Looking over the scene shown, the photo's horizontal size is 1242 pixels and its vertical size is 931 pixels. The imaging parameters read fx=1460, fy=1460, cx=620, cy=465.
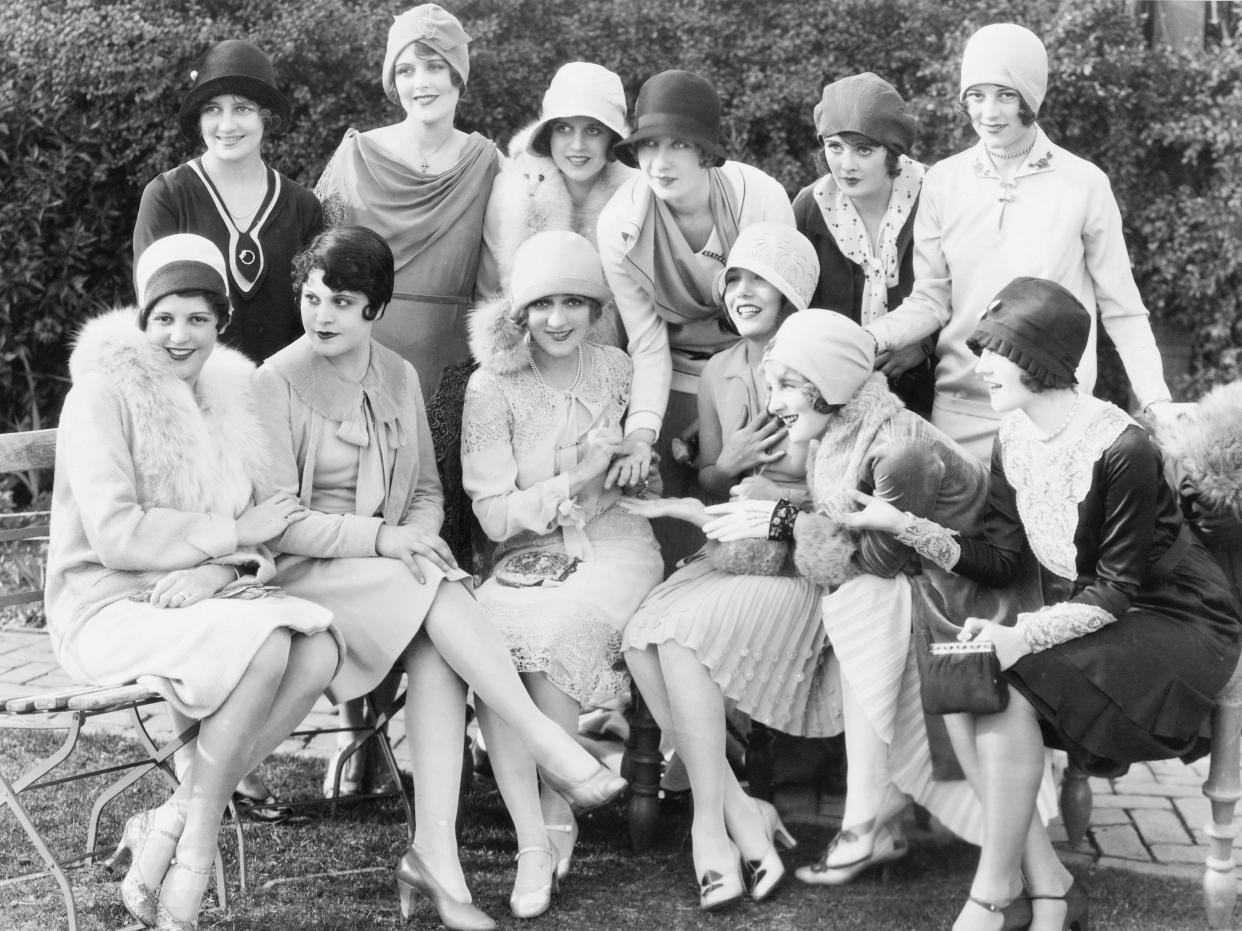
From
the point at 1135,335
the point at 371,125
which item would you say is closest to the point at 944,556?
the point at 1135,335

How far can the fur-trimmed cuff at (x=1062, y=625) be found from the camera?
3498 millimetres

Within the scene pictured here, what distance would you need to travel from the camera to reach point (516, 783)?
3.94m

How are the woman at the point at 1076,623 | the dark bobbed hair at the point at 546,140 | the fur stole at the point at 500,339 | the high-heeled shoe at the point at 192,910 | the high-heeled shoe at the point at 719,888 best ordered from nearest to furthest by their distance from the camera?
1. the high-heeled shoe at the point at 192,910
2. the woman at the point at 1076,623
3. the high-heeled shoe at the point at 719,888
4. the fur stole at the point at 500,339
5. the dark bobbed hair at the point at 546,140

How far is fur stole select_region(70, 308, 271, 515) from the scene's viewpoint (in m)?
3.63

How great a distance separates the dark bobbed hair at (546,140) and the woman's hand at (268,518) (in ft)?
4.91

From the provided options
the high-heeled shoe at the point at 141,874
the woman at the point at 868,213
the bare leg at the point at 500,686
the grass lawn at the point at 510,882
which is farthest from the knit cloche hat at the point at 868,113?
the high-heeled shoe at the point at 141,874

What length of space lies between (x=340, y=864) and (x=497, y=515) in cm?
108

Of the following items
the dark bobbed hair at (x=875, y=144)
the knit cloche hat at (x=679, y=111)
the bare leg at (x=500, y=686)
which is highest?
the knit cloche hat at (x=679, y=111)

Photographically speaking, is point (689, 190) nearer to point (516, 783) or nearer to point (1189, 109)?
point (516, 783)

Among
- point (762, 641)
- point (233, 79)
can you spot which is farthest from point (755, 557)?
point (233, 79)

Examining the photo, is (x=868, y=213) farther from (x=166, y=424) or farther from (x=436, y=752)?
(x=166, y=424)

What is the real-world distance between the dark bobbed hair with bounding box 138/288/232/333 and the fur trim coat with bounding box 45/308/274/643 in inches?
1.2

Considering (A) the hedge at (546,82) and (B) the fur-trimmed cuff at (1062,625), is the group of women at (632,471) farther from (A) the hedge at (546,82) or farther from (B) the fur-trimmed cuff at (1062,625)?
(A) the hedge at (546,82)

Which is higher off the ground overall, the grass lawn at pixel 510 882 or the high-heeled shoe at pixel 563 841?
the high-heeled shoe at pixel 563 841
